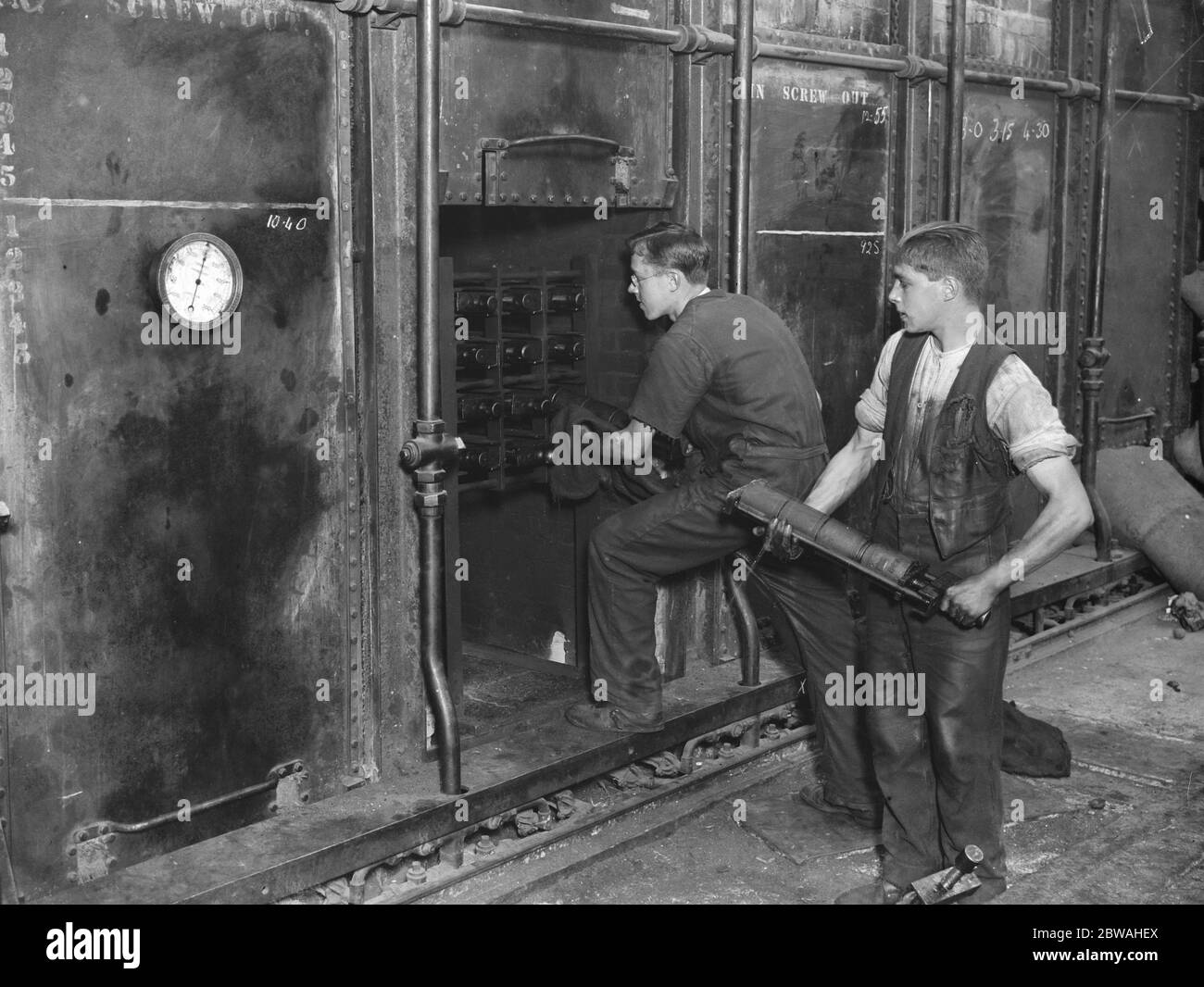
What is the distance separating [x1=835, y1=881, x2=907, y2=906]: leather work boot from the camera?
491 cm

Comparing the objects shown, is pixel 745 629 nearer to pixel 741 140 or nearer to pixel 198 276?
pixel 741 140

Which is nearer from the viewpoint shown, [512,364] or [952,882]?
[952,882]

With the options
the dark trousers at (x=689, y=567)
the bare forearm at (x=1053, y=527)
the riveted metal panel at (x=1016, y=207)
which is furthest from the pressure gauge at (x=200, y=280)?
the riveted metal panel at (x=1016, y=207)

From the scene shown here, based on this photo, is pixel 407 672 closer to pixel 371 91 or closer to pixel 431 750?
pixel 431 750

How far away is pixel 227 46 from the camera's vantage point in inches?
179

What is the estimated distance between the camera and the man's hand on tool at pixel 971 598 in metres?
4.39

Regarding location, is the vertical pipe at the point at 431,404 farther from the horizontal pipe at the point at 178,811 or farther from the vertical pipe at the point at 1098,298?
the vertical pipe at the point at 1098,298

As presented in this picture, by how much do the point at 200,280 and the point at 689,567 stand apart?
7.17 feet

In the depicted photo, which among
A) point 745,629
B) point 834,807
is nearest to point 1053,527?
point 834,807

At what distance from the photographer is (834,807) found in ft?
19.1

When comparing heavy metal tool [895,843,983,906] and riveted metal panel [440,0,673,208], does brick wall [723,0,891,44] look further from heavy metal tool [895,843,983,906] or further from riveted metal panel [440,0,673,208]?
heavy metal tool [895,843,983,906]

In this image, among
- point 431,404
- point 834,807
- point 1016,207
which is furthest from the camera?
point 1016,207

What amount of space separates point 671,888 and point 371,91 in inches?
115

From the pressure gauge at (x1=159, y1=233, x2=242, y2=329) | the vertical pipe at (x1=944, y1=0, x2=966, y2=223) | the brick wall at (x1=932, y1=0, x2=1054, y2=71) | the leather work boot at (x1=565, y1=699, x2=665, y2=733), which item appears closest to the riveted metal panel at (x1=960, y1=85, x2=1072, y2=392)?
the brick wall at (x1=932, y1=0, x2=1054, y2=71)
